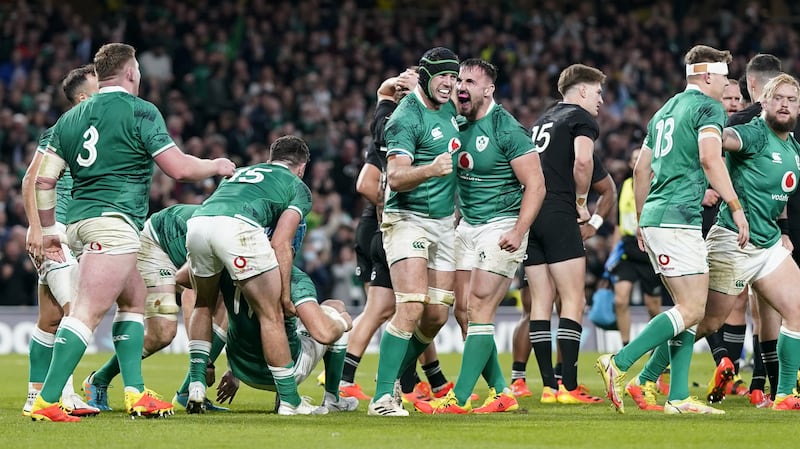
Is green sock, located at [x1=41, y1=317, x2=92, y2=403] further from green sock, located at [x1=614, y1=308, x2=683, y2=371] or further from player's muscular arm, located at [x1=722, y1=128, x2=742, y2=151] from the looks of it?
player's muscular arm, located at [x1=722, y1=128, x2=742, y2=151]

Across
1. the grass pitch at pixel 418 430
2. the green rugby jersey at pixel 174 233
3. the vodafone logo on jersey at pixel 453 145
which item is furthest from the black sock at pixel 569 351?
the green rugby jersey at pixel 174 233

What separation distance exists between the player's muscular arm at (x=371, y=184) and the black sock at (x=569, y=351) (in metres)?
1.84

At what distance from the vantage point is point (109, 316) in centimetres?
1848

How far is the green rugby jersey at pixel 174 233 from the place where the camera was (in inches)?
375

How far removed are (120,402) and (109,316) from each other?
8.36 metres

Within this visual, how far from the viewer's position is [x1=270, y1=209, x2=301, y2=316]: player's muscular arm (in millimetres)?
8773

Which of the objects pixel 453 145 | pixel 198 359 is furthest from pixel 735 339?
pixel 198 359

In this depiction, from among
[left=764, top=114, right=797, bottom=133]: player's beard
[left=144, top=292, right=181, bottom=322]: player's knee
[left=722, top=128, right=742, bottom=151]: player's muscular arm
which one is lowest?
[left=144, top=292, right=181, bottom=322]: player's knee

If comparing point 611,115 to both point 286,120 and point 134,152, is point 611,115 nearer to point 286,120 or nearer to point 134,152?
point 286,120

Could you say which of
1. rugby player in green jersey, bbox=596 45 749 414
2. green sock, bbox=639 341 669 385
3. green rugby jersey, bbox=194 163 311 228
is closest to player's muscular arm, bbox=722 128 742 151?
rugby player in green jersey, bbox=596 45 749 414

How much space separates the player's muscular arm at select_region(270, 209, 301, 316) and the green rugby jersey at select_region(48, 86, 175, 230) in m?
0.97

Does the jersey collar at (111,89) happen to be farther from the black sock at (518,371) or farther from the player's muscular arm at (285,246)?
the black sock at (518,371)

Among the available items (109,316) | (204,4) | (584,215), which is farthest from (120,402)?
(204,4)

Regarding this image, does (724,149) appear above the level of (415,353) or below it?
above
